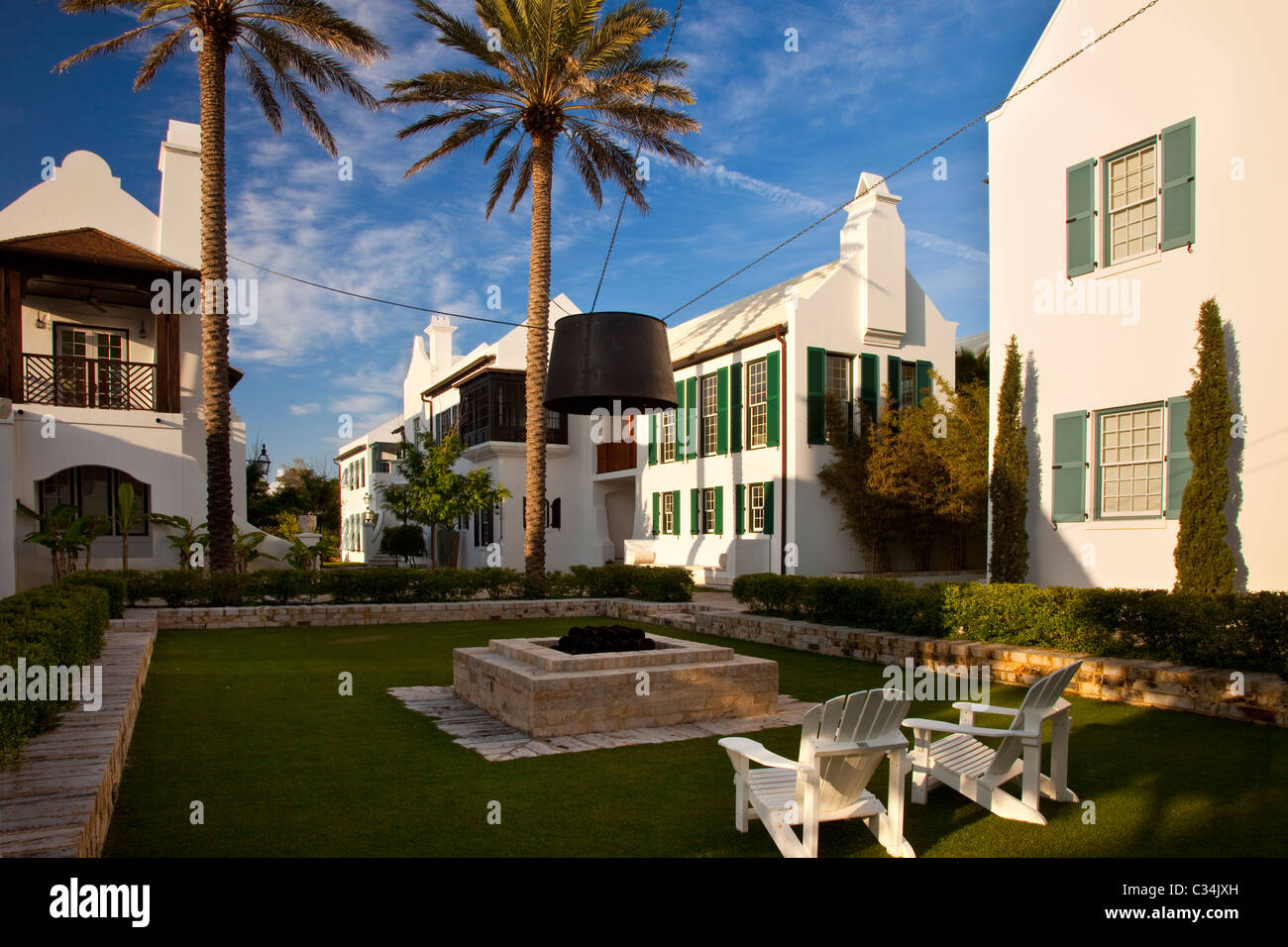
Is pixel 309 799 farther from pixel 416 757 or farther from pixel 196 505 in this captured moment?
pixel 196 505

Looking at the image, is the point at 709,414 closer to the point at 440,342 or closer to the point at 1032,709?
the point at 440,342

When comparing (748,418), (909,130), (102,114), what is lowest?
(748,418)

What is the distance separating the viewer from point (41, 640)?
5.71m

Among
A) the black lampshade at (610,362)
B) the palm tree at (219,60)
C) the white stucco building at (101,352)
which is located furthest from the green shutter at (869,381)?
the white stucco building at (101,352)

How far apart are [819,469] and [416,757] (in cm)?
1603

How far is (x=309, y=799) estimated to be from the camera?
212 inches

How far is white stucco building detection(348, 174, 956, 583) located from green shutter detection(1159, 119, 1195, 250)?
9.92 metres

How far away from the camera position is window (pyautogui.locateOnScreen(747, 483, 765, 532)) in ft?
71.5

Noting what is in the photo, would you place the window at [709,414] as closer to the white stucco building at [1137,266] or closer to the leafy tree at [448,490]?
the leafy tree at [448,490]

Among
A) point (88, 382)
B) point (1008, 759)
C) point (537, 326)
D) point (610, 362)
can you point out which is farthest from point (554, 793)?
point (88, 382)

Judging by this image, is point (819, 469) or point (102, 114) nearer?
point (102, 114)

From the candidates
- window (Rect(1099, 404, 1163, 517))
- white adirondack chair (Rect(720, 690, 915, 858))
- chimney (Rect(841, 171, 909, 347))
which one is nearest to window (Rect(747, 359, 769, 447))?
chimney (Rect(841, 171, 909, 347))
